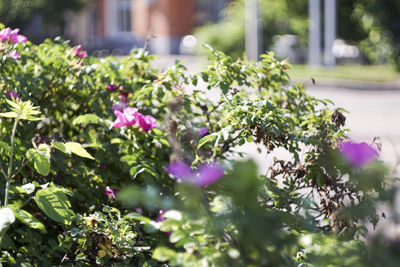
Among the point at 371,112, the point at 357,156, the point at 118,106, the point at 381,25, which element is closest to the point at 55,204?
the point at 118,106

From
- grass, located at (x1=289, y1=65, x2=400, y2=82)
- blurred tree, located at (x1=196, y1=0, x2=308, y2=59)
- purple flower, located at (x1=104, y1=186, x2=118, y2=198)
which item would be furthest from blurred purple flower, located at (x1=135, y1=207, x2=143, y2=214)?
blurred tree, located at (x1=196, y1=0, x2=308, y2=59)

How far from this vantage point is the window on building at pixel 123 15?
43594mm

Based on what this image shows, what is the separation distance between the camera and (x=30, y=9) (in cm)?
3192

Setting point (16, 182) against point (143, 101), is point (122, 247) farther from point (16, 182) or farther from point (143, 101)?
point (143, 101)

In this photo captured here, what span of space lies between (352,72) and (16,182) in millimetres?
19178

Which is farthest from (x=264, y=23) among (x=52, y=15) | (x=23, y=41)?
(x=23, y=41)

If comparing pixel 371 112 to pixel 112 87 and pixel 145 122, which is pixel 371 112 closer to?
pixel 112 87

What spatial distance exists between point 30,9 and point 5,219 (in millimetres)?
31329

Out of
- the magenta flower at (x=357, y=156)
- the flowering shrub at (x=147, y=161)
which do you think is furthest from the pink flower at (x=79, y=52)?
the magenta flower at (x=357, y=156)

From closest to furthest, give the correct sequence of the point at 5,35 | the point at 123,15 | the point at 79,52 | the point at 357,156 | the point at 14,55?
the point at 357,156, the point at 14,55, the point at 5,35, the point at 79,52, the point at 123,15

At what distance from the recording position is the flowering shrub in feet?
5.15

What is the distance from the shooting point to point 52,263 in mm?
2498

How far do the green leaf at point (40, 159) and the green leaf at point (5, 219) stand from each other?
0.81 ft

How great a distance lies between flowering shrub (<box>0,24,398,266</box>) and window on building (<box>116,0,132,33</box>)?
134ft
